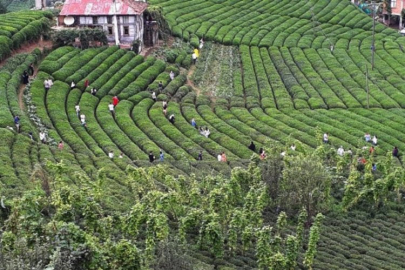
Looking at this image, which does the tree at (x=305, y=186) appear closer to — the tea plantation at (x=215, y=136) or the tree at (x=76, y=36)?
the tea plantation at (x=215, y=136)

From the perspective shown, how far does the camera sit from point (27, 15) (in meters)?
70.7

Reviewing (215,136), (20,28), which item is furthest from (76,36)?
(215,136)

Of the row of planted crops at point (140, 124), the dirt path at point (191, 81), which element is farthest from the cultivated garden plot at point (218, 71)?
the row of planted crops at point (140, 124)

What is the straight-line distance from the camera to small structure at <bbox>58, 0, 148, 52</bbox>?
7100cm

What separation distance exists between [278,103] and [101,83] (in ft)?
51.8

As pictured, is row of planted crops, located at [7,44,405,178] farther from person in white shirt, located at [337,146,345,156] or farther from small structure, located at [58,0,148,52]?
small structure, located at [58,0,148,52]

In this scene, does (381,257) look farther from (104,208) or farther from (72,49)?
(72,49)

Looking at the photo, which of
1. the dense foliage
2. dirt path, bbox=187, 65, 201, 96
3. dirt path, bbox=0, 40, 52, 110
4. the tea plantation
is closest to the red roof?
the tea plantation

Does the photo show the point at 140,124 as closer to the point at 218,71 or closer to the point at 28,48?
the point at 28,48

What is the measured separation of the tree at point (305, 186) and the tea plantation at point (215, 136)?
38 cm

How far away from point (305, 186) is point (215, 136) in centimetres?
1521

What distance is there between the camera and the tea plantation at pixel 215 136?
1206 inches

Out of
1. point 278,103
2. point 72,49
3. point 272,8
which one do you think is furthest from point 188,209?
point 272,8

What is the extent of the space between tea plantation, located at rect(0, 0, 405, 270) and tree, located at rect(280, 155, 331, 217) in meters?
0.38
